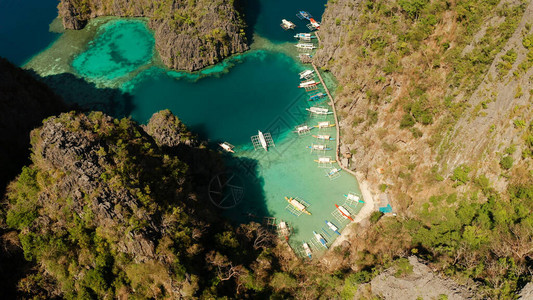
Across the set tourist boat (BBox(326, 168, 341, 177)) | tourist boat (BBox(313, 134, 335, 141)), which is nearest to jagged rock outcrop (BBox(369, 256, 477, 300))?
tourist boat (BBox(326, 168, 341, 177))

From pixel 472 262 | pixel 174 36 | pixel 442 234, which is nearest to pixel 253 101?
pixel 174 36

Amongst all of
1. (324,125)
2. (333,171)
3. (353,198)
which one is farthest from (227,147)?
(353,198)

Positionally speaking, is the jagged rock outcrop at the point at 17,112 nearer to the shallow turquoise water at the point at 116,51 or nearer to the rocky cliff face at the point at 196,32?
the shallow turquoise water at the point at 116,51

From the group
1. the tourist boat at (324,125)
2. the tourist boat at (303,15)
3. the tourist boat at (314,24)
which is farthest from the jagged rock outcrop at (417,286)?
the tourist boat at (303,15)

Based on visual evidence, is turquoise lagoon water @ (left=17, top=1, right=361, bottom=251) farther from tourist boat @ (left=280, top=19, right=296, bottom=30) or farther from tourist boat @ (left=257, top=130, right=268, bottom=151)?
tourist boat @ (left=280, top=19, right=296, bottom=30)

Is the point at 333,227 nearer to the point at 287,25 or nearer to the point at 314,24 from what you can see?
the point at 314,24

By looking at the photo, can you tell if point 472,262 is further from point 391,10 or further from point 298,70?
point 298,70
